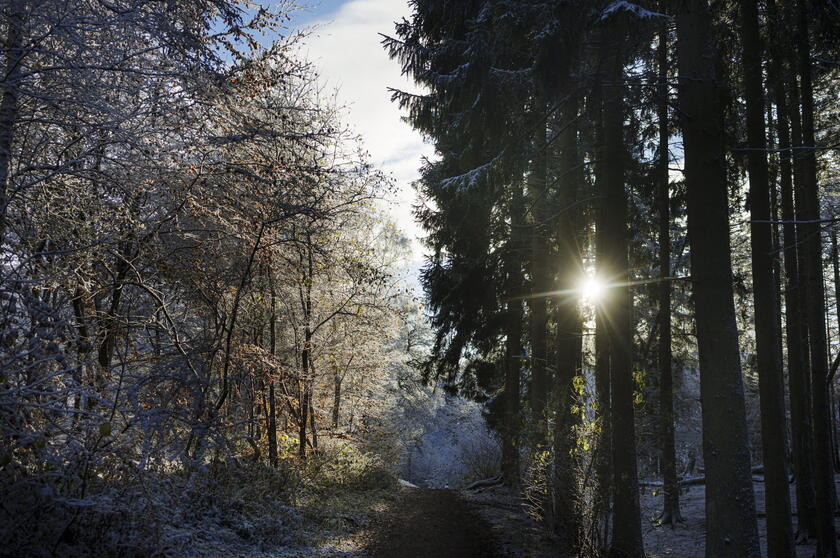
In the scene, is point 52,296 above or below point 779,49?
below

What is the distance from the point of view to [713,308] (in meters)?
6.26

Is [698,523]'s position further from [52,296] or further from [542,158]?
[52,296]

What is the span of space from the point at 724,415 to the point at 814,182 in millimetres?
5559

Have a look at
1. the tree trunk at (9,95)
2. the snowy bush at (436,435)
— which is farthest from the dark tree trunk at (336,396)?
the snowy bush at (436,435)

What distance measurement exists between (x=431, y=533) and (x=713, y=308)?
6.61m

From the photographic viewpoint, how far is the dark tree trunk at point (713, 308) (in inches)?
231

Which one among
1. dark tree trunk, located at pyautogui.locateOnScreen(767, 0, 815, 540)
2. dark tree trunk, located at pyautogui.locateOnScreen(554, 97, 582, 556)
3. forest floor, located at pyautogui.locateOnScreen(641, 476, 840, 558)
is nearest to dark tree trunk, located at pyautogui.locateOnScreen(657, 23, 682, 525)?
forest floor, located at pyautogui.locateOnScreen(641, 476, 840, 558)

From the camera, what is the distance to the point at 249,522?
7.97 m

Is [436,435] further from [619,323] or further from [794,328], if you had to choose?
[619,323]

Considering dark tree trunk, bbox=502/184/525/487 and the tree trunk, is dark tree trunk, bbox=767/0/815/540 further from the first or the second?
the tree trunk

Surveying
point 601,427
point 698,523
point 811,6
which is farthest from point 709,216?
point 698,523

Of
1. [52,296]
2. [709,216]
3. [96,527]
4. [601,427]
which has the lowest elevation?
[96,527]

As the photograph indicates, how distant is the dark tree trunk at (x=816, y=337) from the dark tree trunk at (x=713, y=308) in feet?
8.76

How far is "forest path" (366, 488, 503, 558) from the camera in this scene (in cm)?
837
